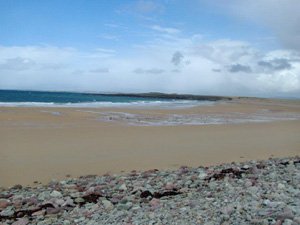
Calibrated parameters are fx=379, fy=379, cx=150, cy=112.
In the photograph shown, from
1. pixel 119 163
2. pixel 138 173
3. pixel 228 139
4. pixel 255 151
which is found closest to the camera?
pixel 138 173

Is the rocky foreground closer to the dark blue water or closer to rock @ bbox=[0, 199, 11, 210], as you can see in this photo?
rock @ bbox=[0, 199, 11, 210]

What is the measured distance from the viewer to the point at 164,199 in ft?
22.5

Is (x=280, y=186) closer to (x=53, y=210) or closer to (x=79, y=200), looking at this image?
(x=79, y=200)

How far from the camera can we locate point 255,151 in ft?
45.0

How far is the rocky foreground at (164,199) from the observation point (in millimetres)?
5527

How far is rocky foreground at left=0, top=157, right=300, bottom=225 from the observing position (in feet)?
18.1

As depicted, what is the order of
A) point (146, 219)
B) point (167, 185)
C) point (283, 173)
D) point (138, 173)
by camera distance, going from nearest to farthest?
point (146, 219), point (167, 185), point (283, 173), point (138, 173)

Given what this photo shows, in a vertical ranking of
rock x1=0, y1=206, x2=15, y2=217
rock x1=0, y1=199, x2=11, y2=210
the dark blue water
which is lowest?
rock x1=0, y1=206, x2=15, y2=217

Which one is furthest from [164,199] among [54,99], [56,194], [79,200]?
[54,99]

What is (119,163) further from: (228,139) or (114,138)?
(228,139)

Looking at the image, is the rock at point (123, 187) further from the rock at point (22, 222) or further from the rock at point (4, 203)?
the rock at point (22, 222)

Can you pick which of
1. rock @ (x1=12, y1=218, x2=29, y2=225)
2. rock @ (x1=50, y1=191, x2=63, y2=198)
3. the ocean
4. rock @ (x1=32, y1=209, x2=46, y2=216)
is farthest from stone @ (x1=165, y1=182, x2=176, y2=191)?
the ocean

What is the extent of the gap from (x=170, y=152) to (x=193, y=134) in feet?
15.3

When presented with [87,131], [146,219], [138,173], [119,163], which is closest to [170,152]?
[119,163]
